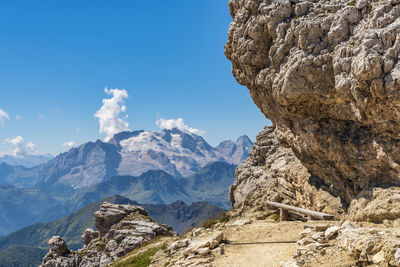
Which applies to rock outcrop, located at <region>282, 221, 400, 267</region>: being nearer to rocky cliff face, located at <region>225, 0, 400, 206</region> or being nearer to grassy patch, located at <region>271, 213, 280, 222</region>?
rocky cliff face, located at <region>225, 0, 400, 206</region>

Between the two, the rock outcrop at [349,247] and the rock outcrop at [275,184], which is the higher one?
the rock outcrop at [275,184]

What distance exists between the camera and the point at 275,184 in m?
37.0

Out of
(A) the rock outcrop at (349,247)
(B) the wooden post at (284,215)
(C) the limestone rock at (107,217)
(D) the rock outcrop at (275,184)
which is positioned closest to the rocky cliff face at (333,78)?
(D) the rock outcrop at (275,184)

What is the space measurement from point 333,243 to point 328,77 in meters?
14.0

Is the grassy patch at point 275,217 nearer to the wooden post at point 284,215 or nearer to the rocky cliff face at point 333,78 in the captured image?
the wooden post at point 284,215

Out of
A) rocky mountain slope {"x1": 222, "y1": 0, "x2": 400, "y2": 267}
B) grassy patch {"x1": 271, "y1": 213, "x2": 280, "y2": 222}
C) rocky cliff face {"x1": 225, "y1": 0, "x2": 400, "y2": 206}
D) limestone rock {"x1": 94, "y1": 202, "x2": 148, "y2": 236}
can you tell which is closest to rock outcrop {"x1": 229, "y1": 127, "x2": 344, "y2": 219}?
rocky mountain slope {"x1": 222, "y1": 0, "x2": 400, "y2": 267}

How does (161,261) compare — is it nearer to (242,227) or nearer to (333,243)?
(242,227)

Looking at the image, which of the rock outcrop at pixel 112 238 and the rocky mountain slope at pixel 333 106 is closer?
the rocky mountain slope at pixel 333 106

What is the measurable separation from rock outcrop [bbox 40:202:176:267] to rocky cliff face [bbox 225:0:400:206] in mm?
33096

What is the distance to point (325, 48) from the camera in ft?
78.1

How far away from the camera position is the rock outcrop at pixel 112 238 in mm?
46719

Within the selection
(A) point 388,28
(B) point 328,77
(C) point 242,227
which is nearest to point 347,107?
(B) point 328,77

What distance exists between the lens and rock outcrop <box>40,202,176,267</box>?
46.7 metres

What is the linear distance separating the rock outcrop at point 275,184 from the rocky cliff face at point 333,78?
1.43 metres
